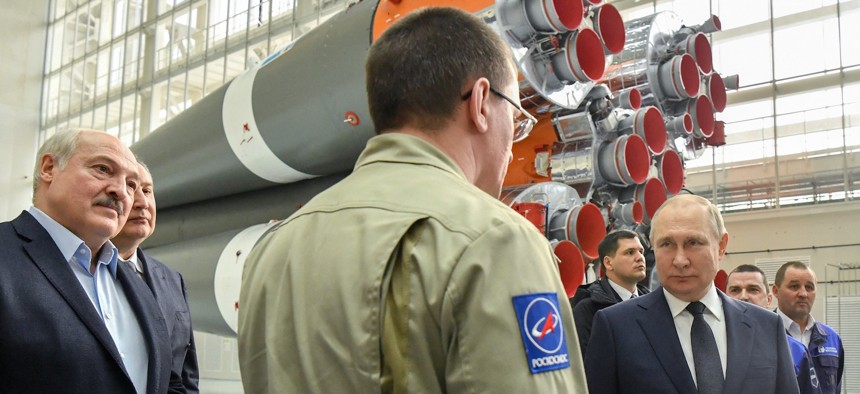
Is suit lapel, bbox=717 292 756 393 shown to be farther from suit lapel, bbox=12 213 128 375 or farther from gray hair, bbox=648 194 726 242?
suit lapel, bbox=12 213 128 375

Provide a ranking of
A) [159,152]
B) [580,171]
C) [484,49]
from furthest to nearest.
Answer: [159,152] < [580,171] < [484,49]

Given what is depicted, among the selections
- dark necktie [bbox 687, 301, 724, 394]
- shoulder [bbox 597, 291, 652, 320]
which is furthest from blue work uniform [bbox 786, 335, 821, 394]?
shoulder [bbox 597, 291, 652, 320]

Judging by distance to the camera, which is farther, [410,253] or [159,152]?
[159,152]

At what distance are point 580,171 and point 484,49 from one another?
12.3ft

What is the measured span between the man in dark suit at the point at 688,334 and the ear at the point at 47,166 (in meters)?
1.98

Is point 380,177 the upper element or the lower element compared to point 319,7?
lower

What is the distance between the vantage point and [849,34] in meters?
8.24

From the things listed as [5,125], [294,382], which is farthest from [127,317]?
[5,125]

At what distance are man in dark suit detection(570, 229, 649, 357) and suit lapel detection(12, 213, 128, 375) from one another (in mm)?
2775

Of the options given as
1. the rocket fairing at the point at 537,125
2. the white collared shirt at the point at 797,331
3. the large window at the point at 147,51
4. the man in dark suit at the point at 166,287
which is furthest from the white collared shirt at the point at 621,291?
the large window at the point at 147,51

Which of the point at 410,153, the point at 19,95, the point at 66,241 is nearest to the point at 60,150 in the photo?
the point at 66,241

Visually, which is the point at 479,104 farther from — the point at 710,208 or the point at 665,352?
the point at 710,208

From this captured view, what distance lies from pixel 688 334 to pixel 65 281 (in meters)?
2.07

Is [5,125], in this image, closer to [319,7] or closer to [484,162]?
[319,7]
